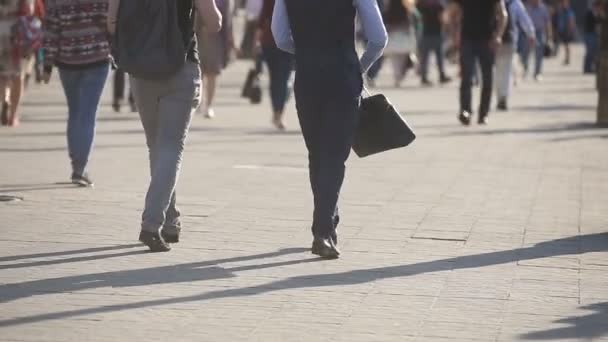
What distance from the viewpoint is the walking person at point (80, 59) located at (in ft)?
36.7

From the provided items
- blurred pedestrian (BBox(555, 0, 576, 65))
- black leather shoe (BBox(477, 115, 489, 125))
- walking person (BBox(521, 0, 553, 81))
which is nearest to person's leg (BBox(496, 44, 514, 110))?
black leather shoe (BBox(477, 115, 489, 125))

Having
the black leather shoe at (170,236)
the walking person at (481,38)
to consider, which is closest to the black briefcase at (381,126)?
the black leather shoe at (170,236)

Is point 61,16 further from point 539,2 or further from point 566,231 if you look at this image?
point 539,2

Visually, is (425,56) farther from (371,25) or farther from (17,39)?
(371,25)

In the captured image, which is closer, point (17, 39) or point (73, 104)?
point (73, 104)

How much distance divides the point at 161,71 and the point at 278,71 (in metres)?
8.22

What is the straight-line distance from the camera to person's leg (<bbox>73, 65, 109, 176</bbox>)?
36.8 ft

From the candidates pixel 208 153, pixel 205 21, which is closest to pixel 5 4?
pixel 208 153

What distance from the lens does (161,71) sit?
27.2ft

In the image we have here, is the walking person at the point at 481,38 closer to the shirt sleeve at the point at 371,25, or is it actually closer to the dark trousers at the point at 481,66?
the dark trousers at the point at 481,66

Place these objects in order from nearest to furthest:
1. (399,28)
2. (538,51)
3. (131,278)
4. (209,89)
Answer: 1. (131,278)
2. (209,89)
3. (399,28)
4. (538,51)

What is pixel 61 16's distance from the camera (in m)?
11.2

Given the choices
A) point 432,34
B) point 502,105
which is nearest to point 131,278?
point 502,105

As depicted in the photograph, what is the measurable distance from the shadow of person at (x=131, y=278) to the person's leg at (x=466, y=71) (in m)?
9.93
